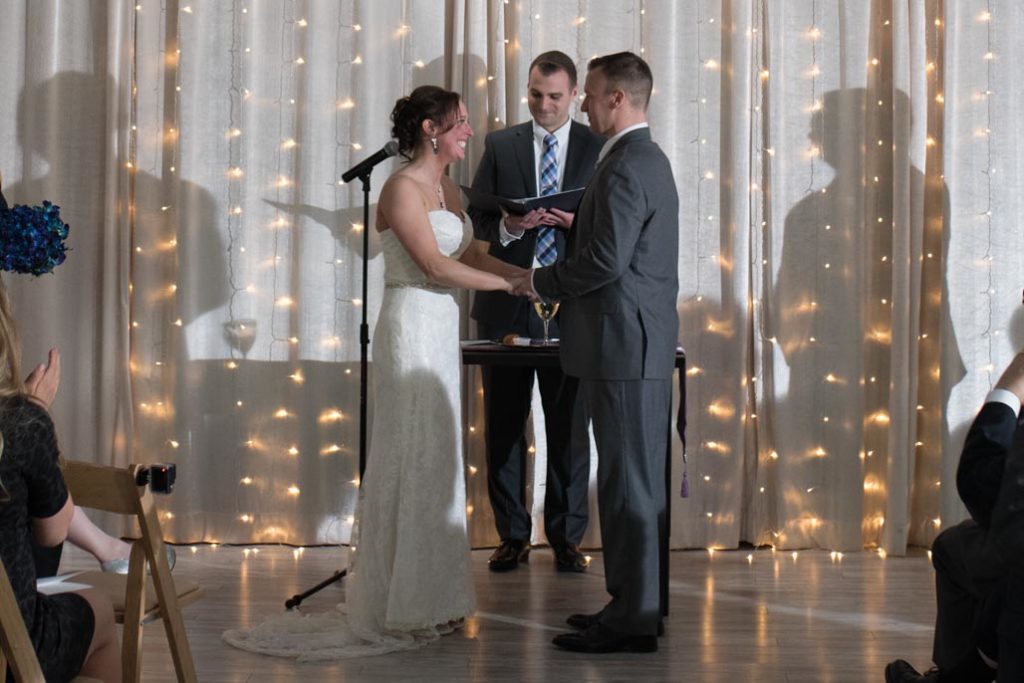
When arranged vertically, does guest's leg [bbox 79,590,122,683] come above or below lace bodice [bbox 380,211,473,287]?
below

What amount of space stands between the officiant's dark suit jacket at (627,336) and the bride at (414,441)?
379mm

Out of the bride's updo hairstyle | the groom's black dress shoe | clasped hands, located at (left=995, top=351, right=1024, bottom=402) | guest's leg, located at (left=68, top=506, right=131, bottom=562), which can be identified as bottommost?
the groom's black dress shoe

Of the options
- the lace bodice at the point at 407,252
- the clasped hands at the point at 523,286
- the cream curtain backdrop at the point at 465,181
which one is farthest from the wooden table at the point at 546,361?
the cream curtain backdrop at the point at 465,181

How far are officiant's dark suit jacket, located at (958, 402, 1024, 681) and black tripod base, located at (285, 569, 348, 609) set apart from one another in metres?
2.23

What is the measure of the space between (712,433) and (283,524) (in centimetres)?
177

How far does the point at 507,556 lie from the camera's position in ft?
15.8

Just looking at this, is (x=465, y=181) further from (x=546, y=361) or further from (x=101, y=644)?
(x=101, y=644)

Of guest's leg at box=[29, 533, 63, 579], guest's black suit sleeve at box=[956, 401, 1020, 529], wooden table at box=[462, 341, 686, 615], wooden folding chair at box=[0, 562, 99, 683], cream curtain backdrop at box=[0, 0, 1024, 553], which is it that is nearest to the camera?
wooden folding chair at box=[0, 562, 99, 683]

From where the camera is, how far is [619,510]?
3.70 meters

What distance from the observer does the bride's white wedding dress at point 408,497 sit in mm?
3854

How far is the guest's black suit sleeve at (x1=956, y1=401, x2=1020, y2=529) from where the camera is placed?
2.62 metres

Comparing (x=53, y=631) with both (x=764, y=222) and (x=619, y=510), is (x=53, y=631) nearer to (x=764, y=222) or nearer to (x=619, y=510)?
(x=619, y=510)

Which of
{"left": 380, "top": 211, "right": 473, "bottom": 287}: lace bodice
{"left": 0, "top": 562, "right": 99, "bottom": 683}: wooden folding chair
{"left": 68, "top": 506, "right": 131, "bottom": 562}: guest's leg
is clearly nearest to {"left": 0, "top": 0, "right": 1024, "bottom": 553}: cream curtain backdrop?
{"left": 380, "top": 211, "right": 473, "bottom": 287}: lace bodice

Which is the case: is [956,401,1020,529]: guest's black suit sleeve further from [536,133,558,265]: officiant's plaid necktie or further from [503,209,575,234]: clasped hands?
[536,133,558,265]: officiant's plaid necktie
